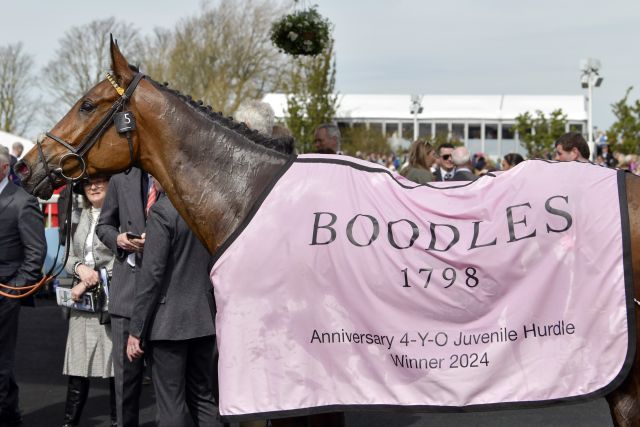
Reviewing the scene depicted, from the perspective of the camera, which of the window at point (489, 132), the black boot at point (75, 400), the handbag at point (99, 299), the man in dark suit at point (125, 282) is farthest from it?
the window at point (489, 132)

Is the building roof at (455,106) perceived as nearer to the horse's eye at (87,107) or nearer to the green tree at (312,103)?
the green tree at (312,103)

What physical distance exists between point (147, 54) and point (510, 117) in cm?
1991

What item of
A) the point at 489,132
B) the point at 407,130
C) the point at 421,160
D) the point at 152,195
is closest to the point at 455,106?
the point at 489,132

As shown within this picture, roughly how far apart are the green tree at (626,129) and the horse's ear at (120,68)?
1811 centimetres

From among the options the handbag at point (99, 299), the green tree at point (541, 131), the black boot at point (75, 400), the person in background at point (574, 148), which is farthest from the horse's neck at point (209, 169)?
the green tree at point (541, 131)

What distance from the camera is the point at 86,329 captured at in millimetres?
A: 5926

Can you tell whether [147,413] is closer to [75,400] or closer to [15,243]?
[75,400]

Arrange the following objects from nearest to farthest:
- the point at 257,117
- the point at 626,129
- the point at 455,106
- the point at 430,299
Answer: the point at 430,299
the point at 257,117
the point at 626,129
the point at 455,106

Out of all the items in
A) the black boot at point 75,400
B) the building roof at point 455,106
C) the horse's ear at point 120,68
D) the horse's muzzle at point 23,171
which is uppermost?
the building roof at point 455,106

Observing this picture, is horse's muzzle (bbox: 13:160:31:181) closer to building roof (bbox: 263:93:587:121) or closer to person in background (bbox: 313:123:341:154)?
person in background (bbox: 313:123:341:154)

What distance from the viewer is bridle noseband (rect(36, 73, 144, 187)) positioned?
3848 mm

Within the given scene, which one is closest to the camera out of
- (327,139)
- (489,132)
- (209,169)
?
(209,169)

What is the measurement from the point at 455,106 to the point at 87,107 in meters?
42.2

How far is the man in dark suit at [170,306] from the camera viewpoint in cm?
419
